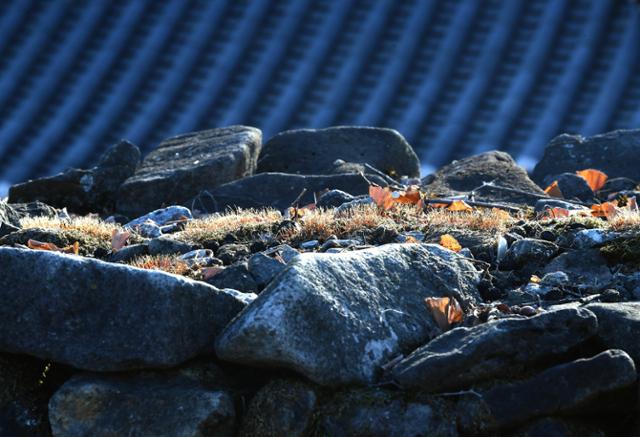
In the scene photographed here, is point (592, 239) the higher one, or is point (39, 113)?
point (592, 239)

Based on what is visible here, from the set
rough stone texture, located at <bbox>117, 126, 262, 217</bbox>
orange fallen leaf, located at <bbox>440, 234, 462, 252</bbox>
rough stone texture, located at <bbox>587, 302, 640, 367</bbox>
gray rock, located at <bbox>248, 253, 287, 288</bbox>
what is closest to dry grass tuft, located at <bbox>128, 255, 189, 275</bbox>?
gray rock, located at <bbox>248, 253, 287, 288</bbox>

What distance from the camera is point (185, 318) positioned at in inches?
158

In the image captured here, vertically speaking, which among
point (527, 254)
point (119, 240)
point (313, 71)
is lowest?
point (313, 71)

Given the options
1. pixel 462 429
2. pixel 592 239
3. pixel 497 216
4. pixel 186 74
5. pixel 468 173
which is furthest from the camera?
pixel 186 74

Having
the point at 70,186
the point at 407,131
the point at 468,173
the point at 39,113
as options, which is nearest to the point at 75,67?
the point at 39,113

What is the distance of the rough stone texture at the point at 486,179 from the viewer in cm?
697

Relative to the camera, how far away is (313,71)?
50.3 feet

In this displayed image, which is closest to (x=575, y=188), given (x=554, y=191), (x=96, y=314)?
(x=554, y=191)

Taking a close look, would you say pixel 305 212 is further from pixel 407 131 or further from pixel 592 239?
pixel 407 131

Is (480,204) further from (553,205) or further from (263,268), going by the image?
(263,268)

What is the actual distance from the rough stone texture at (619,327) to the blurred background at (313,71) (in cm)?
925

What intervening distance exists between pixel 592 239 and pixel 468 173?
8.94 feet

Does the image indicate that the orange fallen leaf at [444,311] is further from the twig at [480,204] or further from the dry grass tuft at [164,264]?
the twig at [480,204]

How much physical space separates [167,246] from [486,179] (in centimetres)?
273
